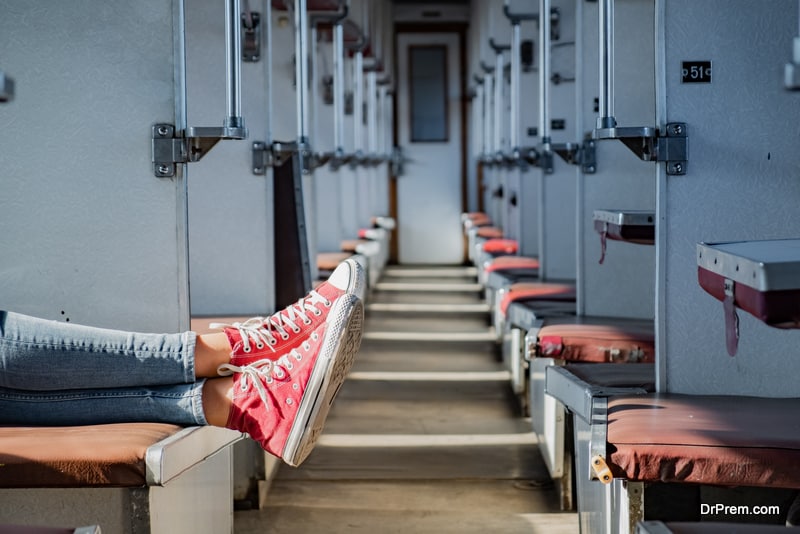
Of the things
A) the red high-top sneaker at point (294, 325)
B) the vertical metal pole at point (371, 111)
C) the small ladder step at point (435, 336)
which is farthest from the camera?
the vertical metal pole at point (371, 111)

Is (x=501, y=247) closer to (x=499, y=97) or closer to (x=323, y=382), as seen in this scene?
(x=499, y=97)

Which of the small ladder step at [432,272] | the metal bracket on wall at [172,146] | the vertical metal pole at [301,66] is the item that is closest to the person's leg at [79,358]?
the metal bracket on wall at [172,146]

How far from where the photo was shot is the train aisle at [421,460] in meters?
3.50

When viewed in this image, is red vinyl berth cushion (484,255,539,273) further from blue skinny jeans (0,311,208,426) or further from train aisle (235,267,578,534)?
blue skinny jeans (0,311,208,426)

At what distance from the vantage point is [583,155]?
14.2 feet

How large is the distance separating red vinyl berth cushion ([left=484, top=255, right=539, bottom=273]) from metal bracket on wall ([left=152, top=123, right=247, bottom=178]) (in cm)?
334

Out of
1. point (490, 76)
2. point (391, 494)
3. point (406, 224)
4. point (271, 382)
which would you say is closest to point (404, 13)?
point (406, 224)

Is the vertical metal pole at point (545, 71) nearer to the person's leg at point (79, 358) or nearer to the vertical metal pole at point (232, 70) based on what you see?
the vertical metal pole at point (232, 70)

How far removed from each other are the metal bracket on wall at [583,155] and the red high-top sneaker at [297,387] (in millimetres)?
1901

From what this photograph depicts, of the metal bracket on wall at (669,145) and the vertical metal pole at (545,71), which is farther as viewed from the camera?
the vertical metal pole at (545,71)

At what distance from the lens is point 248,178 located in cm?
413

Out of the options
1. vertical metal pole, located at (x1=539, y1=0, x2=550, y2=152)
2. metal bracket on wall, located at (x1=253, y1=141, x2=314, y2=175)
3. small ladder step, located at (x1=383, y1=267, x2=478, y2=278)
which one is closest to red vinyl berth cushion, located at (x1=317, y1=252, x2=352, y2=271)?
metal bracket on wall, located at (x1=253, y1=141, x2=314, y2=175)

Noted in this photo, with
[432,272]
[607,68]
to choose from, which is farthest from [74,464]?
[432,272]

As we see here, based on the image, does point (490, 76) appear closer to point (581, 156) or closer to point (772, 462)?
point (581, 156)
